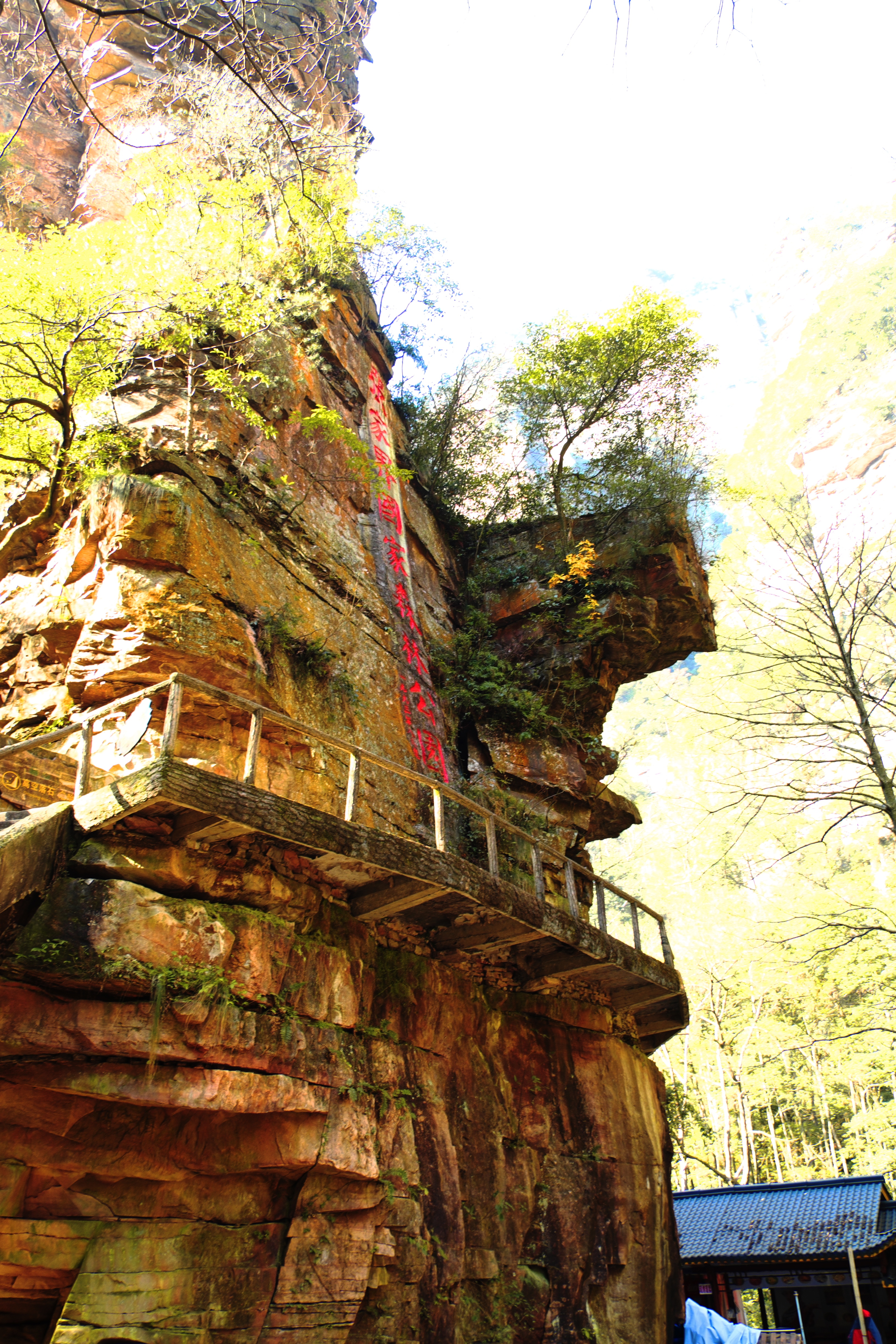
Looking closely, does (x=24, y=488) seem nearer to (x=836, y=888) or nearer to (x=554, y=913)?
(x=554, y=913)

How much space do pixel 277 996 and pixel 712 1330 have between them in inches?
337

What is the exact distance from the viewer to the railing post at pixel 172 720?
19.5ft

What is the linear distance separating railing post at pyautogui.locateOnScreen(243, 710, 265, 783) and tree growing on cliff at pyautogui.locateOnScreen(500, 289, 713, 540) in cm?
1083

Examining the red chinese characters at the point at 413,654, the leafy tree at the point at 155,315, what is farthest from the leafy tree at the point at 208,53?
the red chinese characters at the point at 413,654

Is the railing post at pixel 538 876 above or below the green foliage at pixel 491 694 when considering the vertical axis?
below

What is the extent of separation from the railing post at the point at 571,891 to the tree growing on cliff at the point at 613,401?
A: 8.11 metres

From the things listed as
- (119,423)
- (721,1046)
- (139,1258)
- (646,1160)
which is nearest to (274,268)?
(119,423)

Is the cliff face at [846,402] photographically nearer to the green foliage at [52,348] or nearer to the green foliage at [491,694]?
the green foliage at [491,694]

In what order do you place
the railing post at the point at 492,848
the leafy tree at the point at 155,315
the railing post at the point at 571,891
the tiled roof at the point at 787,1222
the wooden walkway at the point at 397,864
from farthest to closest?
the tiled roof at the point at 787,1222 → the railing post at the point at 571,891 → the leafy tree at the point at 155,315 → the railing post at the point at 492,848 → the wooden walkway at the point at 397,864

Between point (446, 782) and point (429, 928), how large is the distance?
3.28 m

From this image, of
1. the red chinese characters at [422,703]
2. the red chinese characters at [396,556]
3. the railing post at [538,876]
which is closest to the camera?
the railing post at [538,876]

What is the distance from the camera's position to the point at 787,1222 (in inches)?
599

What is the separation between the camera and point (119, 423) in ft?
31.4

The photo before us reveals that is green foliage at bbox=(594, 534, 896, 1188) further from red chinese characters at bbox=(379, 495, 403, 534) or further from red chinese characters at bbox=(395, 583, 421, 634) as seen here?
red chinese characters at bbox=(379, 495, 403, 534)
